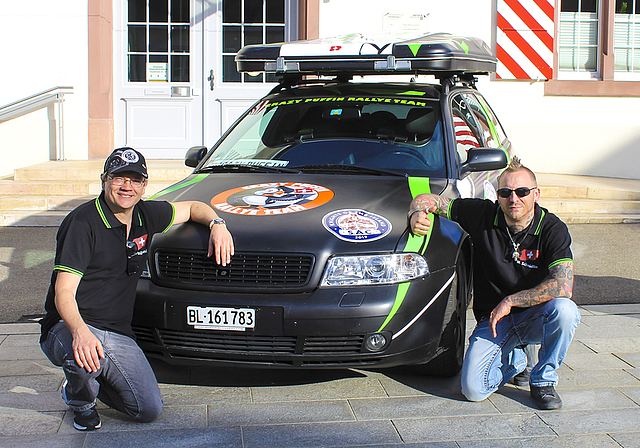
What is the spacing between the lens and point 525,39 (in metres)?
11.2

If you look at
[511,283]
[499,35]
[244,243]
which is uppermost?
[499,35]

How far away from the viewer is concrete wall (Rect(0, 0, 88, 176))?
35.7ft

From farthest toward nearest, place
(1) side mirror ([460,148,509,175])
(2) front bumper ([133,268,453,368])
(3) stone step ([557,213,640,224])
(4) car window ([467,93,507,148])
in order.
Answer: (3) stone step ([557,213,640,224]) → (4) car window ([467,93,507,148]) → (1) side mirror ([460,148,509,175]) → (2) front bumper ([133,268,453,368])

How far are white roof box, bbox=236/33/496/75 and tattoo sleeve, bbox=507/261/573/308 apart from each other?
169 cm

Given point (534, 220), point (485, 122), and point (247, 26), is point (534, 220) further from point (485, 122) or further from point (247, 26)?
point (247, 26)

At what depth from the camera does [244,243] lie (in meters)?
3.54

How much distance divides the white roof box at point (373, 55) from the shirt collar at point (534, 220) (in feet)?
4.29

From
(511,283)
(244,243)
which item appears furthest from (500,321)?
(244,243)

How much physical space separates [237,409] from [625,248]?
5522 mm

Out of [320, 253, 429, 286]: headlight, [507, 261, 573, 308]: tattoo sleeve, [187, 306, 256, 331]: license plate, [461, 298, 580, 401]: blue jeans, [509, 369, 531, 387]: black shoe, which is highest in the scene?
[320, 253, 429, 286]: headlight

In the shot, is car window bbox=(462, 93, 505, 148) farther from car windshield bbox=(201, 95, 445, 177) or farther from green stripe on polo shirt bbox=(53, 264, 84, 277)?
green stripe on polo shirt bbox=(53, 264, 84, 277)

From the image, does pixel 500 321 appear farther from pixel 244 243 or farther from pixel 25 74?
pixel 25 74

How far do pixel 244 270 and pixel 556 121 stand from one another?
9054 mm

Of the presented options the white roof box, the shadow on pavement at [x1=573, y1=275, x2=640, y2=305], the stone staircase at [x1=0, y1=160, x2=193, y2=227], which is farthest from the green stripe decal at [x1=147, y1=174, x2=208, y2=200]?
the stone staircase at [x1=0, y1=160, x2=193, y2=227]
